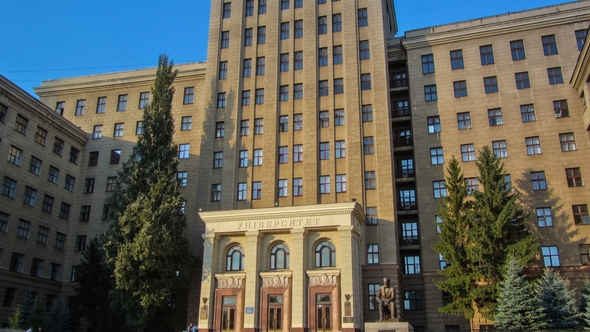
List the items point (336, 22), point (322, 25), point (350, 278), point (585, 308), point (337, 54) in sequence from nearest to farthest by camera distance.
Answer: point (585, 308)
point (350, 278)
point (337, 54)
point (336, 22)
point (322, 25)

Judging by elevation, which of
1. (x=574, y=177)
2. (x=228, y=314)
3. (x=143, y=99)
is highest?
(x=143, y=99)

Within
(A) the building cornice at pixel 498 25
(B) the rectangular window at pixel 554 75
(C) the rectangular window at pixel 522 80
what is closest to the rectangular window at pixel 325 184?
(A) the building cornice at pixel 498 25

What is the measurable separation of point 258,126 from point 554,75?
83.9ft

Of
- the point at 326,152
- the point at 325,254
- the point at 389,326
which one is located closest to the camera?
the point at 389,326

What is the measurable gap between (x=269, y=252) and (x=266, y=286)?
262 cm

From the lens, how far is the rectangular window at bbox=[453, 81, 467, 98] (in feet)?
147

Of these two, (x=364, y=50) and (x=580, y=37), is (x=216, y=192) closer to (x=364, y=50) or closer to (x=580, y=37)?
(x=364, y=50)

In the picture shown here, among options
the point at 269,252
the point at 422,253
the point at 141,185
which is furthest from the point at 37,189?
the point at 422,253

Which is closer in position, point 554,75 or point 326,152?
point 554,75

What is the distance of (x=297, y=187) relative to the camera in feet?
143

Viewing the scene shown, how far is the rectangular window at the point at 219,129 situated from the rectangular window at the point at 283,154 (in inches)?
230

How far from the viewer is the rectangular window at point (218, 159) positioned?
152 feet

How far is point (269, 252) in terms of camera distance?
38.4 m

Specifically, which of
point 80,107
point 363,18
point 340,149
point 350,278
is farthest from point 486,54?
point 80,107
